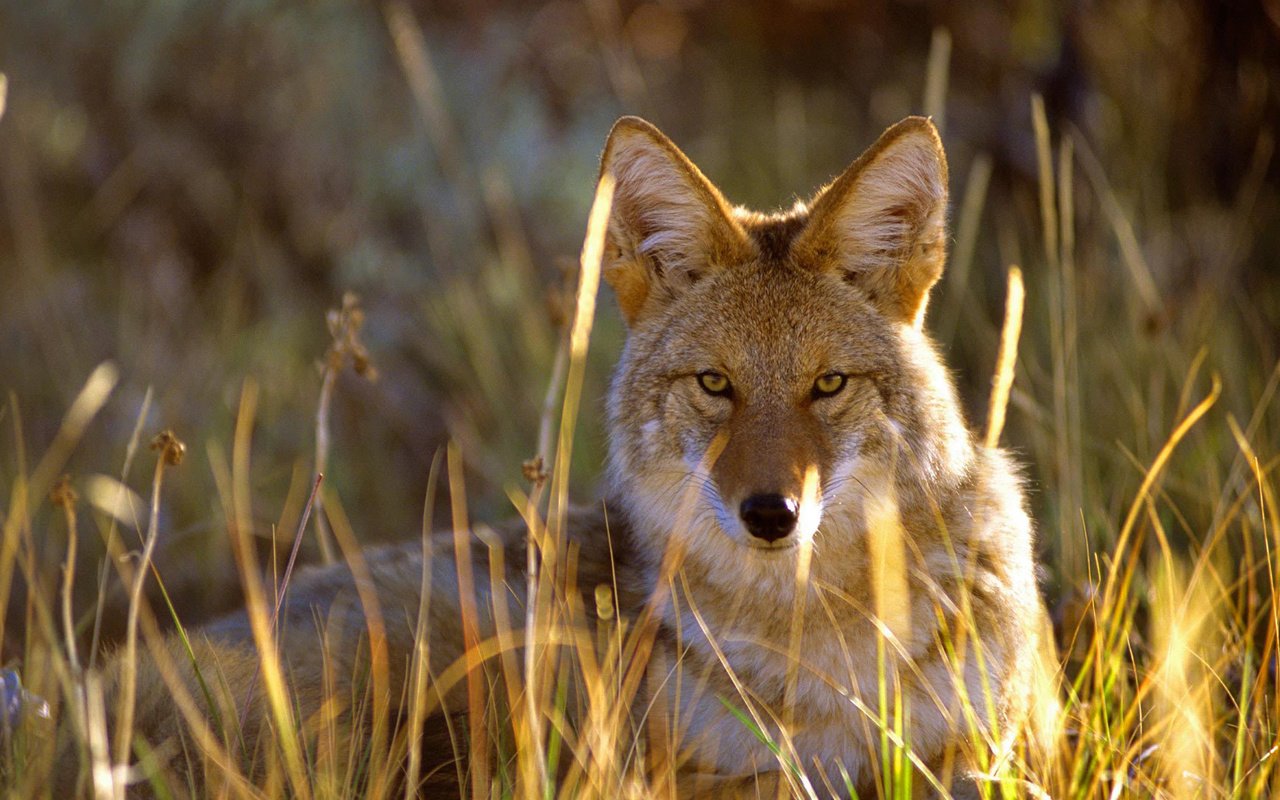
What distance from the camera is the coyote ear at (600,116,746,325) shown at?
3311 millimetres

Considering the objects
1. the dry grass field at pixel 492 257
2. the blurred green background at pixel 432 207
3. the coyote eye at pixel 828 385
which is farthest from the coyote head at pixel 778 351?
the blurred green background at pixel 432 207

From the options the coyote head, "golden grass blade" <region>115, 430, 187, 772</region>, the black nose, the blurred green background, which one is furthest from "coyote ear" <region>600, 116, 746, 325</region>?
the blurred green background

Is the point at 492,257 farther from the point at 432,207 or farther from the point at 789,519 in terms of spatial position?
the point at 789,519

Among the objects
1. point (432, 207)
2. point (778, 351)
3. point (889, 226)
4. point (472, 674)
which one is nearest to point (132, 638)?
point (472, 674)

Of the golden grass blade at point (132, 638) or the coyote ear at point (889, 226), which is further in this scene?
the coyote ear at point (889, 226)

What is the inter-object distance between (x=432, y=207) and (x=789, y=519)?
5.11 meters

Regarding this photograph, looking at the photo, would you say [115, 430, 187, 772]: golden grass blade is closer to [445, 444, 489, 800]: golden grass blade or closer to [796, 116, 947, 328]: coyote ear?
[445, 444, 489, 800]: golden grass blade

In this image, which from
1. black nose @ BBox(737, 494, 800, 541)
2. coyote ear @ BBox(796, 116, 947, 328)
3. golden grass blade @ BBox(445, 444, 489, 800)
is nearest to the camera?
golden grass blade @ BBox(445, 444, 489, 800)

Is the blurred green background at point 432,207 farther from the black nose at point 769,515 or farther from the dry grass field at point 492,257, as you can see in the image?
the black nose at point 769,515

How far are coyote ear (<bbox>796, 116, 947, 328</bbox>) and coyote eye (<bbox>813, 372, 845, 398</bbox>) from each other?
12.3 inches

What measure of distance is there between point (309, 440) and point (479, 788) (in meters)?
3.74

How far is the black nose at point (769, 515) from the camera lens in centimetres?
285

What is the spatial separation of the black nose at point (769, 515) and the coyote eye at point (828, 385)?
46 centimetres

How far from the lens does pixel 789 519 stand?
2855 millimetres
